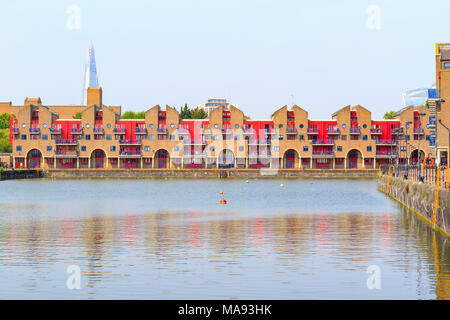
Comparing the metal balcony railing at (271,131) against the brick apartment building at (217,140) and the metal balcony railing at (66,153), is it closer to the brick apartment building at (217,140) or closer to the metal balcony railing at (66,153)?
the brick apartment building at (217,140)

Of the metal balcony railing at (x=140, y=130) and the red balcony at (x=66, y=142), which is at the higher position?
the metal balcony railing at (x=140, y=130)

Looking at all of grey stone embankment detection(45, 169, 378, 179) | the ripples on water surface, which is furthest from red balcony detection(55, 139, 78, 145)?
the ripples on water surface

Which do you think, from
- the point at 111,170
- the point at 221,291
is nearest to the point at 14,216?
the point at 221,291

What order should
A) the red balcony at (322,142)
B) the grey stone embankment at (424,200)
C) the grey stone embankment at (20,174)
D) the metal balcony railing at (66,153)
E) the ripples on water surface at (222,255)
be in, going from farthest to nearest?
the metal balcony railing at (66,153) → the red balcony at (322,142) → the grey stone embankment at (20,174) → the grey stone embankment at (424,200) → the ripples on water surface at (222,255)

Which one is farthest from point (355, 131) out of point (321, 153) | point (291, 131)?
point (291, 131)

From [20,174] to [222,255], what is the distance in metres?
→ 121

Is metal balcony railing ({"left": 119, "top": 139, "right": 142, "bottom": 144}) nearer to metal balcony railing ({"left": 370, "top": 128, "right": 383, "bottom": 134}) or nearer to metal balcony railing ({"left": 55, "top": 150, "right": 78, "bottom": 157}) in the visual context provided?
metal balcony railing ({"left": 55, "top": 150, "right": 78, "bottom": 157})

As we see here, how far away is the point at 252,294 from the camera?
2192cm

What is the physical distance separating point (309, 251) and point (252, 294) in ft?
33.9

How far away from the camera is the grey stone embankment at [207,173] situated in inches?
5955

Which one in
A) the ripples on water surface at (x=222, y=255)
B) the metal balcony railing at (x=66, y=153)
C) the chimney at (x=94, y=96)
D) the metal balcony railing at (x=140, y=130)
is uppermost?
the chimney at (x=94, y=96)

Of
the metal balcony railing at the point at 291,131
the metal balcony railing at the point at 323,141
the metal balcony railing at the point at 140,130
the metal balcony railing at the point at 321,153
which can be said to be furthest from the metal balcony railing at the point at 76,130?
the metal balcony railing at the point at 321,153

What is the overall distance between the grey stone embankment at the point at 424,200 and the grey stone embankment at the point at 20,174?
285ft

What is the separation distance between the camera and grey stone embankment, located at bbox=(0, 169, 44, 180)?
443ft
